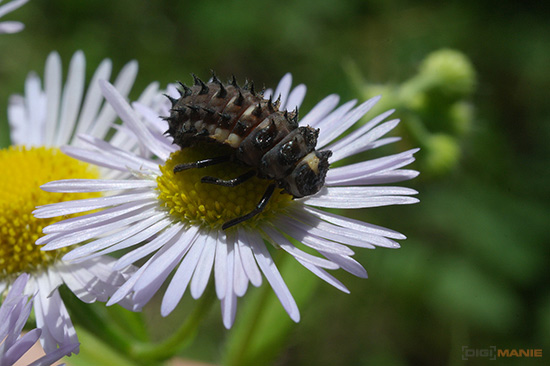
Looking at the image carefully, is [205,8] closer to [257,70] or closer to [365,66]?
[257,70]

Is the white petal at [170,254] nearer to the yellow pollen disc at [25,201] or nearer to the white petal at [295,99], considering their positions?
the yellow pollen disc at [25,201]

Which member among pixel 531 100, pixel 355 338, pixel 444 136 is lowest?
pixel 355 338

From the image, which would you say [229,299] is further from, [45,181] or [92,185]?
[45,181]

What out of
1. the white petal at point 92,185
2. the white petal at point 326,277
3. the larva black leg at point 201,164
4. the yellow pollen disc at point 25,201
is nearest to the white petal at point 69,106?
the yellow pollen disc at point 25,201

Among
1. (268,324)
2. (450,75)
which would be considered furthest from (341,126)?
(450,75)

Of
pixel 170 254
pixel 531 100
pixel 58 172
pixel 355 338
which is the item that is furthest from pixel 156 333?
pixel 531 100
